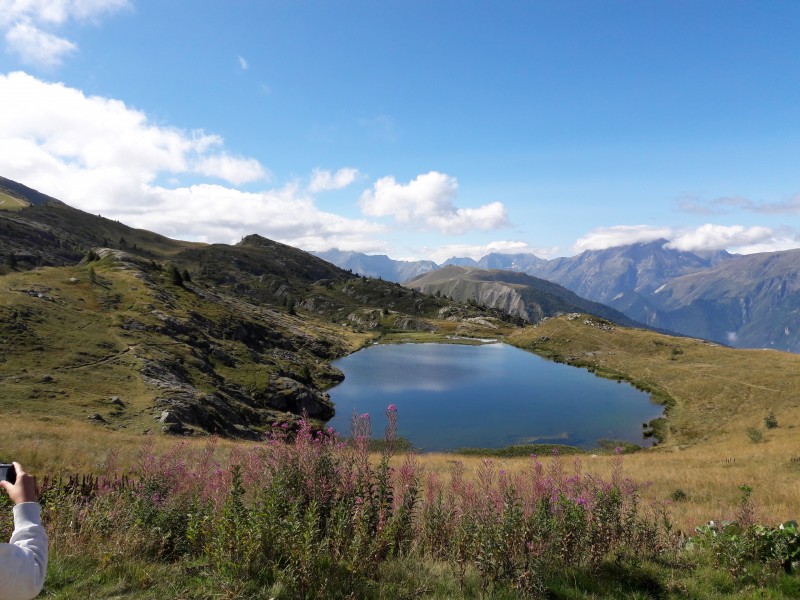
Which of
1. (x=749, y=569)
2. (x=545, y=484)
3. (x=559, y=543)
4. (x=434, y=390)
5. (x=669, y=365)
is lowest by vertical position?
(x=434, y=390)

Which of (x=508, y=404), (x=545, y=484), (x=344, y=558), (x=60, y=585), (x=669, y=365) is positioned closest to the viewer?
(x=60, y=585)

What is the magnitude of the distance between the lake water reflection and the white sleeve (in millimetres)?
54164

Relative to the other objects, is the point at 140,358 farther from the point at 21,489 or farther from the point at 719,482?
the point at 719,482

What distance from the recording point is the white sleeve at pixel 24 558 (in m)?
3.29

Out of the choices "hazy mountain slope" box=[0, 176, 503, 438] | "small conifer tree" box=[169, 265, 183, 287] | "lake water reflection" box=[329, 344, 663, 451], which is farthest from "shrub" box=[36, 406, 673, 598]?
"small conifer tree" box=[169, 265, 183, 287]

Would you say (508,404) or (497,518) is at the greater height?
(497,518)

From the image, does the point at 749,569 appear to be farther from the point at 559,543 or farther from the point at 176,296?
the point at 176,296

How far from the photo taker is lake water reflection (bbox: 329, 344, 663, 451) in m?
60.0

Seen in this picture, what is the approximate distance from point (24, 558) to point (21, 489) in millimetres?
747

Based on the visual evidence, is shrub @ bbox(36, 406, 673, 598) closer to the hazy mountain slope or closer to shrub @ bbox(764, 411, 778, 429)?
the hazy mountain slope

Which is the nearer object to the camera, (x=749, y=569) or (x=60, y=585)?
(x=60, y=585)

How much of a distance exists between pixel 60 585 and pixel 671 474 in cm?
2691

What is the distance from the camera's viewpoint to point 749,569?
8.77 m

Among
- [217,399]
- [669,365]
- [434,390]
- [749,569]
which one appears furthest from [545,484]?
[669,365]
